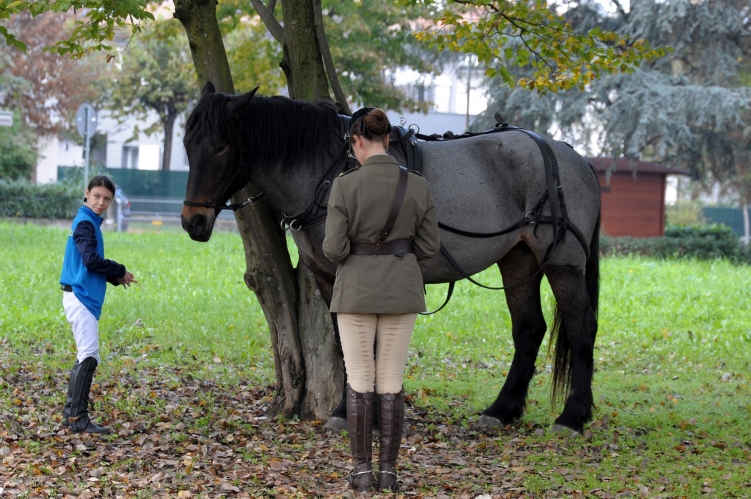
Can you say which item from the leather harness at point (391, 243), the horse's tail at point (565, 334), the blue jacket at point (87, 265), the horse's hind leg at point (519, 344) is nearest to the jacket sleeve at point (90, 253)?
the blue jacket at point (87, 265)

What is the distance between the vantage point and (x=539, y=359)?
996cm

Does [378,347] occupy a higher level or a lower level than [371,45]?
lower

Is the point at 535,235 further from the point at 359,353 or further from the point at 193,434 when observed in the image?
the point at 193,434

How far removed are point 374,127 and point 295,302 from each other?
7.99 ft

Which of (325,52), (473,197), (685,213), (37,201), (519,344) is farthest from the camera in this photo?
(685,213)

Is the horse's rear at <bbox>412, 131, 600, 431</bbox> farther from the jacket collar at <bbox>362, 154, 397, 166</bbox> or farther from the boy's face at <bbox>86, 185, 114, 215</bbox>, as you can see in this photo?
the boy's face at <bbox>86, 185, 114, 215</bbox>

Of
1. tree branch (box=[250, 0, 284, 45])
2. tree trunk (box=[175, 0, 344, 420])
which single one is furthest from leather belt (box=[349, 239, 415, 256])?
tree branch (box=[250, 0, 284, 45])

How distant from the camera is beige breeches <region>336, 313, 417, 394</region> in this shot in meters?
4.62

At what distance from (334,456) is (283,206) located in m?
1.60

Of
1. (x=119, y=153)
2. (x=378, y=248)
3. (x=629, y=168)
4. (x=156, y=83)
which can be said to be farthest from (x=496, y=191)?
(x=119, y=153)

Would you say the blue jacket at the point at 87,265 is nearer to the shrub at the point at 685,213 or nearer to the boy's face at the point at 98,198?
the boy's face at the point at 98,198

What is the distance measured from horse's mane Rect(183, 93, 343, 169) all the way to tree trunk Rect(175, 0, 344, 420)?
0.98 meters

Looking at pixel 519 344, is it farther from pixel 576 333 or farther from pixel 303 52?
pixel 303 52

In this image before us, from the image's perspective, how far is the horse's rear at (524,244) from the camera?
5.84 m
